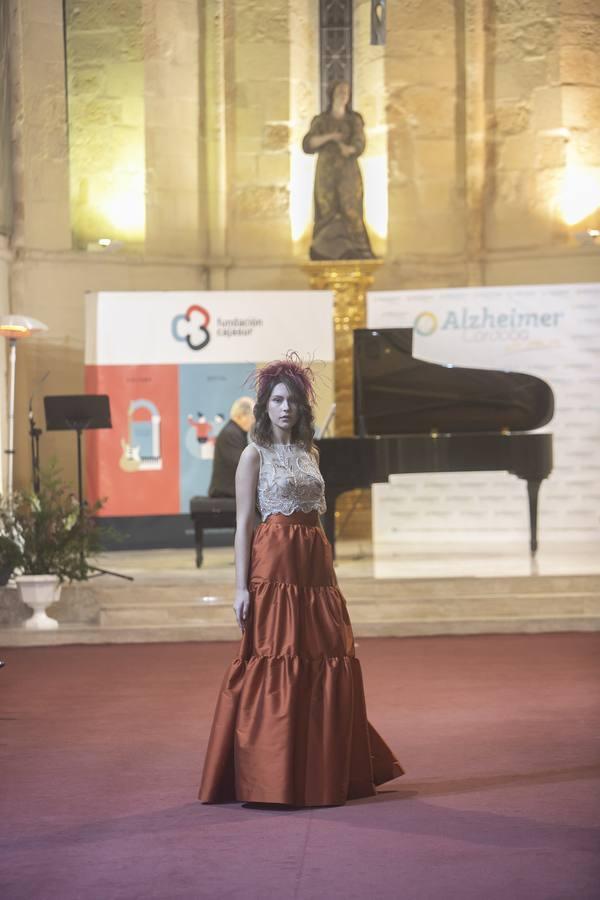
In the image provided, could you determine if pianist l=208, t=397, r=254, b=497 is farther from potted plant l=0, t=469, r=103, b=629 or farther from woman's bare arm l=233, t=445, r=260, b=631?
woman's bare arm l=233, t=445, r=260, b=631

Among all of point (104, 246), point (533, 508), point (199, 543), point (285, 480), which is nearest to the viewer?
point (285, 480)

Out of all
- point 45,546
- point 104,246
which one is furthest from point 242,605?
point 104,246

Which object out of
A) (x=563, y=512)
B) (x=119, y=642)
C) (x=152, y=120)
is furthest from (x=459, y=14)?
(x=119, y=642)

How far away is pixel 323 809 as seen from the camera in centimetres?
434

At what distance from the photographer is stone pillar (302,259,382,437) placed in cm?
1282

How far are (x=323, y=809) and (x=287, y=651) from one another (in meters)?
0.52

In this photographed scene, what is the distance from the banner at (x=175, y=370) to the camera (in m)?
11.6

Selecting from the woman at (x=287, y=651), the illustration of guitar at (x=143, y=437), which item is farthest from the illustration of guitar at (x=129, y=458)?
the woman at (x=287, y=651)

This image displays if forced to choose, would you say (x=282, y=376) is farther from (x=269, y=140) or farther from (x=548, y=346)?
(x=269, y=140)

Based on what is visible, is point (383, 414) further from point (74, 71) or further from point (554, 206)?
point (74, 71)

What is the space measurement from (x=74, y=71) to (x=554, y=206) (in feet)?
15.9

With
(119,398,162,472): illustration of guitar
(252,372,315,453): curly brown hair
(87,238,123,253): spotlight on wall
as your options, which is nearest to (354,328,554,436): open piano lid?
(119,398,162,472): illustration of guitar

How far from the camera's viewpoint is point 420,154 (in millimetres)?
13352

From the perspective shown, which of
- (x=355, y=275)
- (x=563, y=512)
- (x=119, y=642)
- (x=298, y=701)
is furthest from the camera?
(x=355, y=275)
